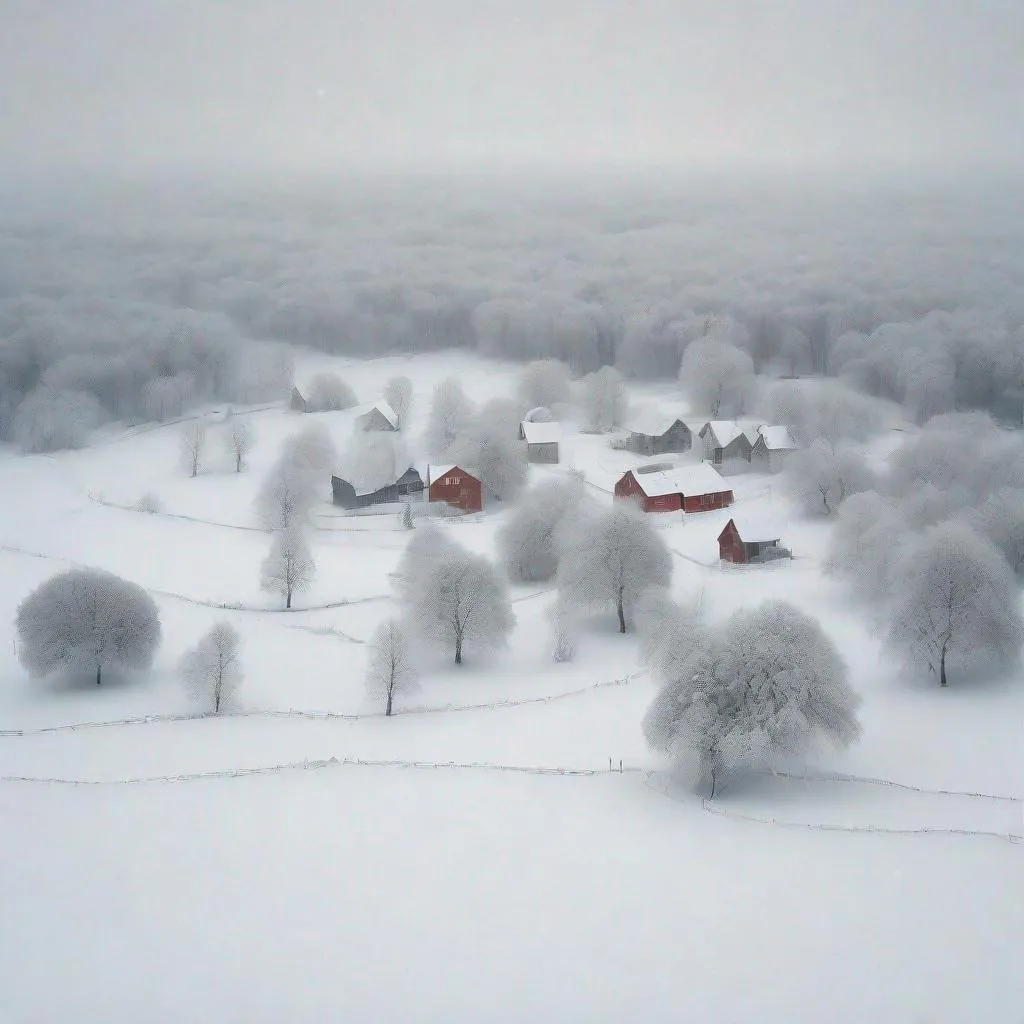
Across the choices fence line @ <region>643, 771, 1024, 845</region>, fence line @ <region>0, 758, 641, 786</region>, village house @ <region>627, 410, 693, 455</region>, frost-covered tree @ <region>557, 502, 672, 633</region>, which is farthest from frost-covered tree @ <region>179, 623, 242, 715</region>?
village house @ <region>627, 410, 693, 455</region>

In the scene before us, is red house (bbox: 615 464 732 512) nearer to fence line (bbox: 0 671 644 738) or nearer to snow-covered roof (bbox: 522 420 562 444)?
snow-covered roof (bbox: 522 420 562 444)

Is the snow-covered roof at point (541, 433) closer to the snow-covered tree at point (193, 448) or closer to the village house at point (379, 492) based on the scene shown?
the village house at point (379, 492)

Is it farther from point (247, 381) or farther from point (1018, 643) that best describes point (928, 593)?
point (247, 381)

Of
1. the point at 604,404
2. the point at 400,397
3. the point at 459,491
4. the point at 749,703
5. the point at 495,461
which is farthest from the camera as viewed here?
the point at 400,397

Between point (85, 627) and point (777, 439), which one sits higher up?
point (777, 439)

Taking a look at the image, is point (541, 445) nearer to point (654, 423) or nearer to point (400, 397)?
point (654, 423)

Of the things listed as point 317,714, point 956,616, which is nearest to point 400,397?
point 317,714

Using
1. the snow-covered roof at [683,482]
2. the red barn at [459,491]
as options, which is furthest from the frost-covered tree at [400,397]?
the snow-covered roof at [683,482]

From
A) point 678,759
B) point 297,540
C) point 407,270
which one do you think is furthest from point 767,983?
point 407,270
